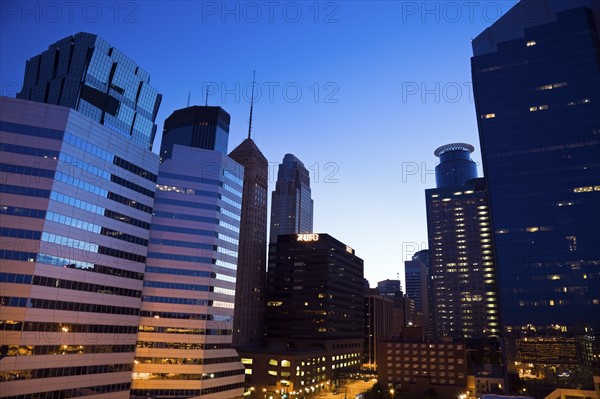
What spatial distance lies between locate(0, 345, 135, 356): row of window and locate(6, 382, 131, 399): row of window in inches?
256

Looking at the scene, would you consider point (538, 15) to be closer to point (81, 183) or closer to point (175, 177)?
point (175, 177)

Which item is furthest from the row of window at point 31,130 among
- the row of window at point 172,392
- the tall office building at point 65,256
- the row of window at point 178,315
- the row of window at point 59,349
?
the row of window at point 172,392

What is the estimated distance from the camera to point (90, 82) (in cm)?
10450

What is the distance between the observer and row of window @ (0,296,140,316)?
71.2 meters

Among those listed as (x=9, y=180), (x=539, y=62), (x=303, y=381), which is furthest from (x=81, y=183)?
(x=539, y=62)

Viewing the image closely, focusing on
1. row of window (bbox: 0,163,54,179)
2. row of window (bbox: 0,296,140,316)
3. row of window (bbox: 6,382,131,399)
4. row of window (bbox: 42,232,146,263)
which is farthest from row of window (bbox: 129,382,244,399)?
row of window (bbox: 0,163,54,179)

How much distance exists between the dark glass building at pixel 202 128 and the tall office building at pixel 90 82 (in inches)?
1512

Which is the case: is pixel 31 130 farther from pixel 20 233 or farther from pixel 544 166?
pixel 544 166

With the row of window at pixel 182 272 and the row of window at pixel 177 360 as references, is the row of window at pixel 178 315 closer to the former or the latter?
the row of window at pixel 177 360

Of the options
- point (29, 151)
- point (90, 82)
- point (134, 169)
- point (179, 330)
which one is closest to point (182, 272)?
point (179, 330)

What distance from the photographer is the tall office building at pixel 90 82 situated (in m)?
103

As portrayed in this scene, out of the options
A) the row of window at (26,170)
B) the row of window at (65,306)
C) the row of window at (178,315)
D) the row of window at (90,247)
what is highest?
the row of window at (26,170)

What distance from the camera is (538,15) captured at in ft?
574

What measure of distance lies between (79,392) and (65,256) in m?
25.9
